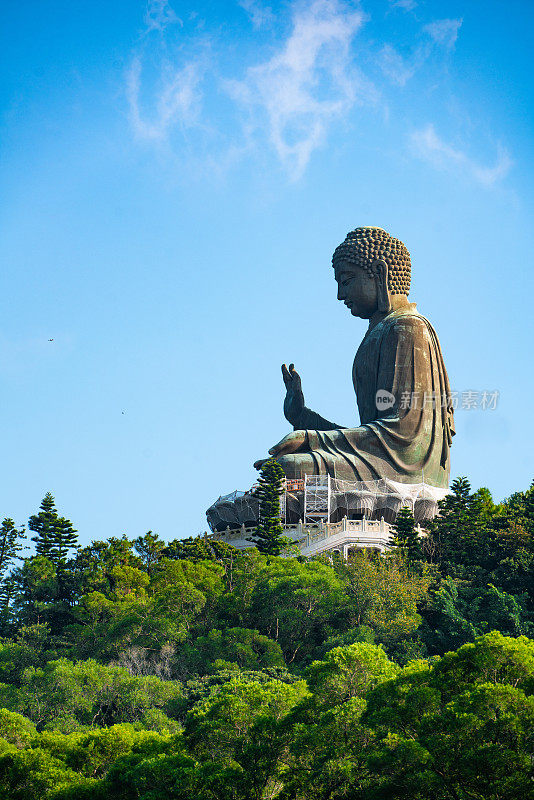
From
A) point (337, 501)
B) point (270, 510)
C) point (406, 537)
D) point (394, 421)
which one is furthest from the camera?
point (394, 421)

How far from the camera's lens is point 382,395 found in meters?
33.8

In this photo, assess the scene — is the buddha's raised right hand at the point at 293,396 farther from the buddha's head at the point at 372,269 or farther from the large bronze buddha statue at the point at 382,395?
the buddha's head at the point at 372,269

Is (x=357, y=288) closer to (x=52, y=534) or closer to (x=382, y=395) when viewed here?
(x=382, y=395)

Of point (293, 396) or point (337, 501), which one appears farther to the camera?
point (293, 396)

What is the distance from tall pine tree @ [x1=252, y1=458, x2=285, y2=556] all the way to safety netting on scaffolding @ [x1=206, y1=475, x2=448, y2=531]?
2.22 feet

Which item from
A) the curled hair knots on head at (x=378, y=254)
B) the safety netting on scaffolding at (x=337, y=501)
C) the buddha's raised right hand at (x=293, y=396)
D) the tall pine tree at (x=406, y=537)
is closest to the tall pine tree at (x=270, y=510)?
the safety netting on scaffolding at (x=337, y=501)

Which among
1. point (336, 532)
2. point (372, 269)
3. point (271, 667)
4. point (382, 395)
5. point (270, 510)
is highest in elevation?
point (372, 269)

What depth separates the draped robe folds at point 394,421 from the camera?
3175 centimetres

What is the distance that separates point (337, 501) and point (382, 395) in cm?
407

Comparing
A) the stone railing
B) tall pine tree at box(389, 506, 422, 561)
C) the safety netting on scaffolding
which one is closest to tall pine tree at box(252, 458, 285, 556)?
the stone railing

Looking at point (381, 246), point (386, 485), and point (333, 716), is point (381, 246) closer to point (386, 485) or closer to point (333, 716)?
point (386, 485)

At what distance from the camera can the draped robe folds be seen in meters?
31.8

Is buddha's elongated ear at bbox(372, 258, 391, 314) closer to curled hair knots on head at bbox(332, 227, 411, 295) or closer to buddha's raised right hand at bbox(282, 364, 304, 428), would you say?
curled hair knots on head at bbox(332, 227, 411, 295)

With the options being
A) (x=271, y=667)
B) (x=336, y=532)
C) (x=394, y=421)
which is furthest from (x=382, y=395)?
(x=271, y=667)
